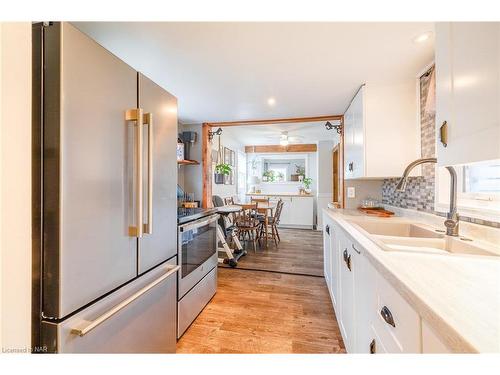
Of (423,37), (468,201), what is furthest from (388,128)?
(468,201)

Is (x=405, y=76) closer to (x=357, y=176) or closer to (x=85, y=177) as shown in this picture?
(x=357, y=176)

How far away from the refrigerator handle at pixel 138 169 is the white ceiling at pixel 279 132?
3.14 meters

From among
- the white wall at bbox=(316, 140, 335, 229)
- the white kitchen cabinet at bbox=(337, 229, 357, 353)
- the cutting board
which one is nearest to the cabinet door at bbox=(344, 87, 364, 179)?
the cutting board

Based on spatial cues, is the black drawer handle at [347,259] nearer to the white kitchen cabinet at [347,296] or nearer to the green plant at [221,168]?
the white kitchen cabinet at [347,296]

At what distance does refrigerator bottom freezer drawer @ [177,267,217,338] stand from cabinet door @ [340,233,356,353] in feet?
3.78

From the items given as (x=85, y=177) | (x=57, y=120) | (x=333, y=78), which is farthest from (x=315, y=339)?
(x=333, y=78)

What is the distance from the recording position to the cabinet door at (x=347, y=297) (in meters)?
1.26

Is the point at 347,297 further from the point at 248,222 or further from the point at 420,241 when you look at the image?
the point at 248,222

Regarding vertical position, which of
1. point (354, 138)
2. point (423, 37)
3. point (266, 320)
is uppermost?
point (423, 37)

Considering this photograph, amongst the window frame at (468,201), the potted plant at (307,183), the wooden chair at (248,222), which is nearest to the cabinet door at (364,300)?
the window frame at (468,201)

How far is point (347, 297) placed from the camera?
1.39 m

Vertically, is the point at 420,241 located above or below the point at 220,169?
below

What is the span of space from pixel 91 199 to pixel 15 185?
0.68 ft

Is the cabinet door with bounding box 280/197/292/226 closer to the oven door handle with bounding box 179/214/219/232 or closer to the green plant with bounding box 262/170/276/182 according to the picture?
the green plant with bounding box 262/170/276/182
